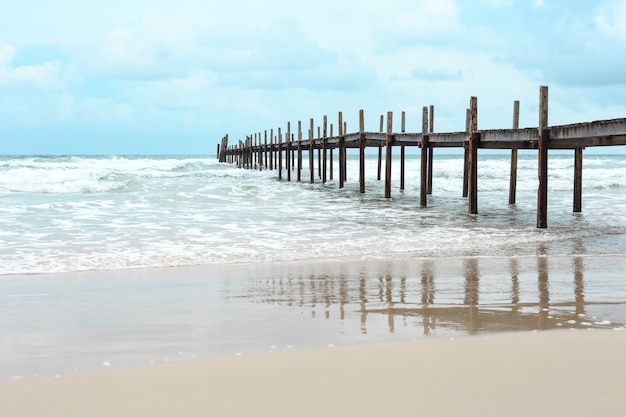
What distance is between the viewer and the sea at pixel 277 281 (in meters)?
4.16

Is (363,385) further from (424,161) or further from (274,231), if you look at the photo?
(424,161)

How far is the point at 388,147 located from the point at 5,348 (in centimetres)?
1677

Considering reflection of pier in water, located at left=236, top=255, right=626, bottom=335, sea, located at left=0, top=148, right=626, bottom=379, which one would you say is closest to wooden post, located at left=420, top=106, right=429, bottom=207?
sea, located at left=0, top=148, right=626, bottom=379

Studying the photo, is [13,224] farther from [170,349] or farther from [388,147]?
[388,147]

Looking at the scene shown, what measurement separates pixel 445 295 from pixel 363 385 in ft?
8.61

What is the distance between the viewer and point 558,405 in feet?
9.28

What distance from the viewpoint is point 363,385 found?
3139 millimetres

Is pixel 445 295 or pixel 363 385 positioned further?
pixel 445 295

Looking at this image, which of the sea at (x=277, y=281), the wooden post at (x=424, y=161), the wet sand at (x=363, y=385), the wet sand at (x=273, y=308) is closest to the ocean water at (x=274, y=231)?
the sea at (x=277, y=281)

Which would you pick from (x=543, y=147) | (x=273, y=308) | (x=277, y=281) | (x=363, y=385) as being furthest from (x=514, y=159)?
(x=363, y=385)

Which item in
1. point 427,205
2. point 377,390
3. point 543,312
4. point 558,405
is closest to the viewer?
point 558,405

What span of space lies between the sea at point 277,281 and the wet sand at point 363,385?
29cm

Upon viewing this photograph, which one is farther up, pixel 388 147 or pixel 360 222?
pixel 388 147

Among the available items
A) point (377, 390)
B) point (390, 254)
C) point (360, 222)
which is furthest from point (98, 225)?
point (377, 390)
